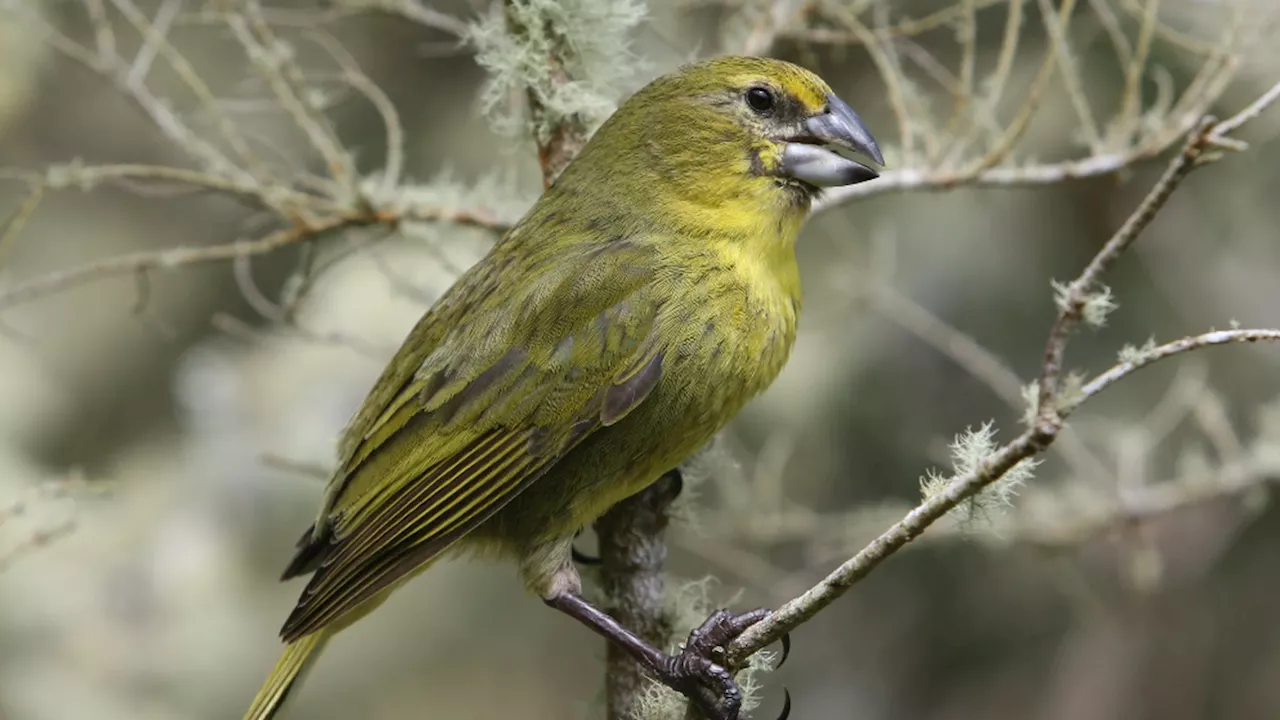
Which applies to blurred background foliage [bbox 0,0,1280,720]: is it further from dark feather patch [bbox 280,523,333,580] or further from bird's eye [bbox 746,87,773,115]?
bird's eye [bbox 746,87,773,115]

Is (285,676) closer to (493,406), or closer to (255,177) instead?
(493,406)

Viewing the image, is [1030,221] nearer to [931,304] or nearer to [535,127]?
[931,304]

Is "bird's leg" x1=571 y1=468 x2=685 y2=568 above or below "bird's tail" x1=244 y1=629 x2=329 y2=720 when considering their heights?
above

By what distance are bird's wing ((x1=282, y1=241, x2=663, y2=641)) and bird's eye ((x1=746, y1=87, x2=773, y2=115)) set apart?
35cm

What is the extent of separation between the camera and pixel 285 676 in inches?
103

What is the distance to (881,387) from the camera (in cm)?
403

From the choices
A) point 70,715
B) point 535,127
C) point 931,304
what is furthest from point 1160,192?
point 70,715

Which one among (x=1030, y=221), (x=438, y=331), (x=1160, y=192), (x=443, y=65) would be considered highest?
(x=443, y=65)

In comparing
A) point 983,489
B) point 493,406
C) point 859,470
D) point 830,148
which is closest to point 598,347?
point 493,406

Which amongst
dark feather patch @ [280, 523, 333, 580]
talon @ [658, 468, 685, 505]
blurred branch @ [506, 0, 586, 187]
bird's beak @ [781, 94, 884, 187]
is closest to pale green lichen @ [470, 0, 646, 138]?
blurred branch @ [506, 0, 586, 187]

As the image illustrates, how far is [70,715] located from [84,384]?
138cm

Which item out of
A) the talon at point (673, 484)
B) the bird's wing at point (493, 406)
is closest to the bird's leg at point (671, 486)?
the talon at point (673, 484)

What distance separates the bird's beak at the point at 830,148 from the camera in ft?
8.02

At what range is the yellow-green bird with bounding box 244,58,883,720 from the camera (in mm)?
2449
